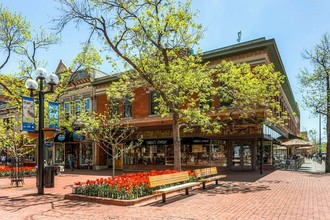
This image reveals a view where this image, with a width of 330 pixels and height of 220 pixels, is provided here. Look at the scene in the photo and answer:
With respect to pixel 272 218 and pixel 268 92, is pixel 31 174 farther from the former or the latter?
pixel 272 218

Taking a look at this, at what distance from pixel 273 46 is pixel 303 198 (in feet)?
41.9

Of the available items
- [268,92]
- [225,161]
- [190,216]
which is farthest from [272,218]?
[225,161]

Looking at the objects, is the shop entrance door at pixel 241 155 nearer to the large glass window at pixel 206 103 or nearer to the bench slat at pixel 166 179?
the large glass window at pixel 206 103

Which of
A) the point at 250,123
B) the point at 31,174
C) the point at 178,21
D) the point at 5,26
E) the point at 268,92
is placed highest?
the point at 5,26

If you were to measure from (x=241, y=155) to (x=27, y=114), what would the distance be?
15423 mm

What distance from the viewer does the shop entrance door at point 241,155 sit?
22781 millimetres

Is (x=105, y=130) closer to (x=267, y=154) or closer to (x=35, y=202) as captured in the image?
(x=35, y=202)

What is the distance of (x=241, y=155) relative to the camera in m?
22.8

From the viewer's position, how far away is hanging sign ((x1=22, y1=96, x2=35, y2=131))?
12703 millimetres

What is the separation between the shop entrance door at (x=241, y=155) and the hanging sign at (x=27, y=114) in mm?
14755

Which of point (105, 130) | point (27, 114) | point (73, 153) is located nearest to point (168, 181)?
point (27, 114)

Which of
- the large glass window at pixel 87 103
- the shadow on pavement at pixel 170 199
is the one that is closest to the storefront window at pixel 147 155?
the large glass window at pixel 87 103

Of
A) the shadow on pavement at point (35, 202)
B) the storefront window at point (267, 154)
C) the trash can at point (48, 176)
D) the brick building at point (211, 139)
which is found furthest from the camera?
the storefront window at point (267, 154)

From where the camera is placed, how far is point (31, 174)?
73.5 feet
